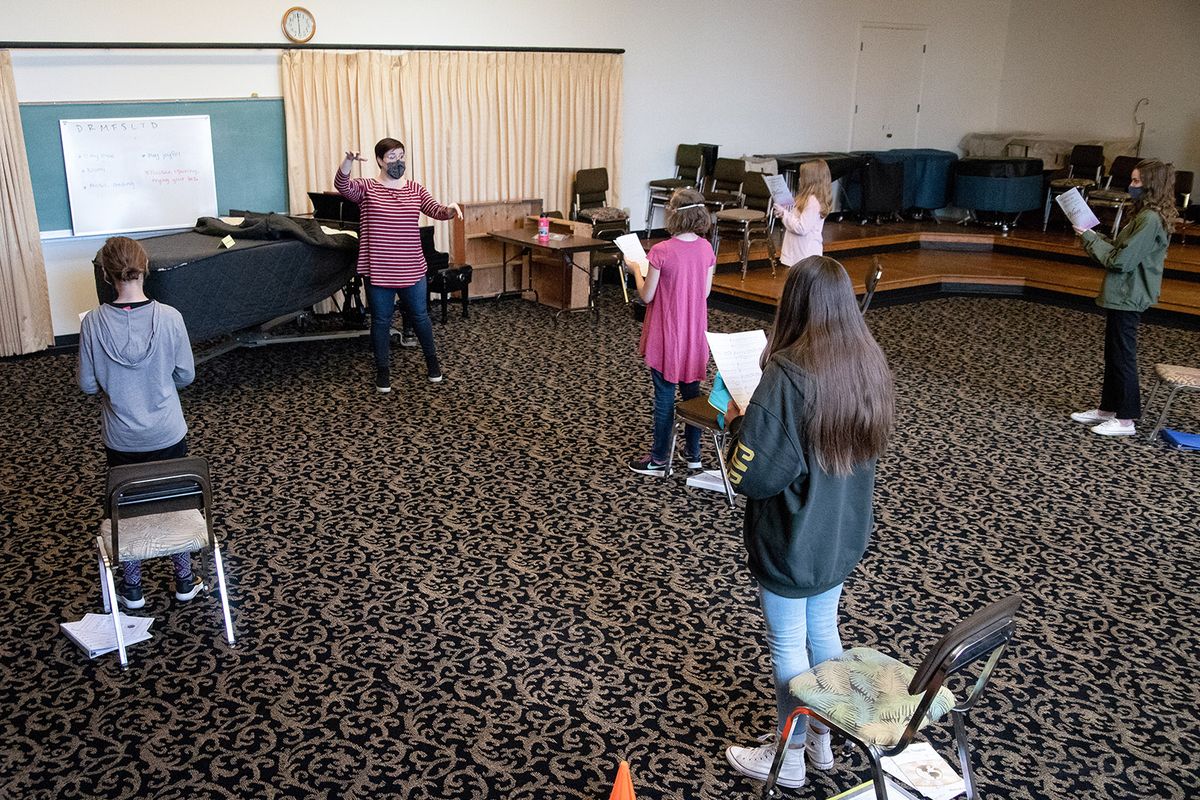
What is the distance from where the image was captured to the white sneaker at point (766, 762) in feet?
10.3

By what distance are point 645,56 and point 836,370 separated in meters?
8.77

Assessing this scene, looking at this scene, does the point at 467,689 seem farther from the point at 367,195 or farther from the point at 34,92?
the point at 34,92

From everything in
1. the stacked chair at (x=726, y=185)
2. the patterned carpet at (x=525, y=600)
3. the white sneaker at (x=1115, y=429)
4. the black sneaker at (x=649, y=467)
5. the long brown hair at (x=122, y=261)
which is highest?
the long brown hair at (x=122, y=261)

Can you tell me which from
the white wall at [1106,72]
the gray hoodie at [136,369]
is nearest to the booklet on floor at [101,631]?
the gray hoodie at [136,369]

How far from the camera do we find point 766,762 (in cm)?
327

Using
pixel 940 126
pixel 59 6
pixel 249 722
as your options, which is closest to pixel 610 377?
pixel 249 722

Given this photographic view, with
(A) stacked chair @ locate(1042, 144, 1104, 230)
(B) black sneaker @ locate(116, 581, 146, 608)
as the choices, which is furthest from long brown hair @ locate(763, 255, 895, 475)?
(A) stacked chair @ locate(1042, 144, 1104, 230)

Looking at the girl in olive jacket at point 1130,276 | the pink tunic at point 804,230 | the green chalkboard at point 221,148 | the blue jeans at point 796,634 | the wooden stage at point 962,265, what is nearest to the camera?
the blue jeans at point 796,634

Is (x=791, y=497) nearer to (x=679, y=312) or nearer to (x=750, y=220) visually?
(x=679, y=312)

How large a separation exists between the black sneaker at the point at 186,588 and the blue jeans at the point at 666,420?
239 centimetres

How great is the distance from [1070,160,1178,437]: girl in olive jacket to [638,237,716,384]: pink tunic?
2576 mm

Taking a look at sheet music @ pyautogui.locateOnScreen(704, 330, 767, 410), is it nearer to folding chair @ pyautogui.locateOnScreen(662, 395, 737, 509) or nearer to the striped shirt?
folding chair @ pyautogui.locateOnScreen(662, 395, 737, 509)

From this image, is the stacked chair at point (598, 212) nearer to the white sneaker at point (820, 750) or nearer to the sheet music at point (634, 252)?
the sheet music at point (634, 252)

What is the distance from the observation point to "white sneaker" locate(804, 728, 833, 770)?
326 cm
